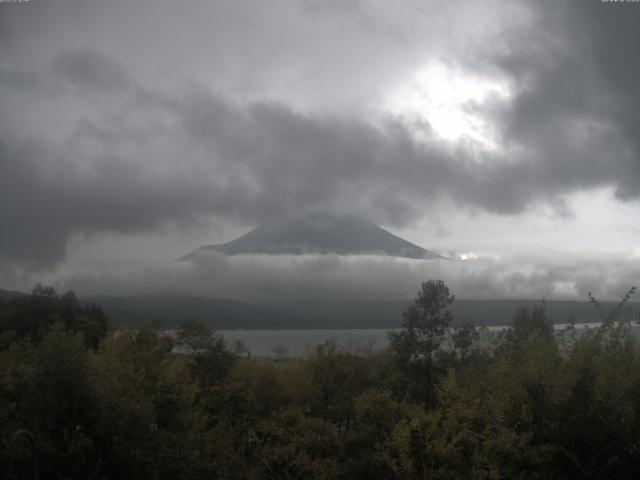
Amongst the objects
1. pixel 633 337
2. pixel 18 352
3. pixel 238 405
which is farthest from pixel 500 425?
pixel 18 352

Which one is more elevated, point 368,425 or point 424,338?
point 424,338

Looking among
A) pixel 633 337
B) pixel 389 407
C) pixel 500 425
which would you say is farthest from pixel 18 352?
pixel 633 337

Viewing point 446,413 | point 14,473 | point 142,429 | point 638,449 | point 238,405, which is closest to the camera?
point 14,473

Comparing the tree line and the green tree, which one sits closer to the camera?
the tree line

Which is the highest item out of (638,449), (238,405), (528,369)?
(528,369)

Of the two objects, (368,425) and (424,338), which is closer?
(368,425)

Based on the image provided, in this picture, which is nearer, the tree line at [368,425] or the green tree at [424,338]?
the tree line at [368,425]

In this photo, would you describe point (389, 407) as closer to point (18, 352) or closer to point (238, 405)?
point (238, 405)

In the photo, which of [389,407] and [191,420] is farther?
A: [191,420]

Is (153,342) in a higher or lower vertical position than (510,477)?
higher

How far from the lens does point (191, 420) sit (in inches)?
1240

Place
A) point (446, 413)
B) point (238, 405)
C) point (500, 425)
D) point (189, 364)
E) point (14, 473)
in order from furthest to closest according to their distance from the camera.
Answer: point (189, 364), point (238, 405), point (446, 413), point (500, 425), point (14, 473)

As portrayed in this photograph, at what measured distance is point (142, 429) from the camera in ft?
62.7

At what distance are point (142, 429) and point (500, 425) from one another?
11386mm
